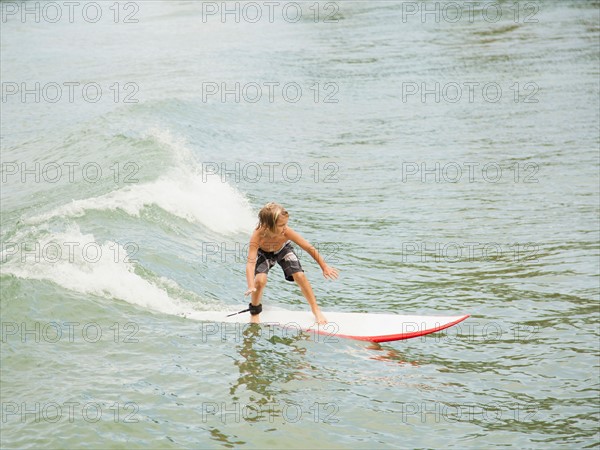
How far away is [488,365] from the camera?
10961 millimetres

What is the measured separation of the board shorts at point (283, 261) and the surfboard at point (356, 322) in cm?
69

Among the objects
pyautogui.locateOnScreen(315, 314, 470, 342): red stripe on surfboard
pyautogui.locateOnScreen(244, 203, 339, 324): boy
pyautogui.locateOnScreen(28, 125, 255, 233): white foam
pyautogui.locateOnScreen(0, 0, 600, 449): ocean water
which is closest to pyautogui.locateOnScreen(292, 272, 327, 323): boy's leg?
pyautogui.locateOnScreen(244, 203, 339, 324): boy

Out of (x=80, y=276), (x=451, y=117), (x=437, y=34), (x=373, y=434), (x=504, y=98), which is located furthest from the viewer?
(x=437, y=34)

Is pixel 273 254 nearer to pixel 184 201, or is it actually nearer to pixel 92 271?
pixel 92 271

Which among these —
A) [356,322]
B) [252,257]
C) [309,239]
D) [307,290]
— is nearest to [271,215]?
[252,257]

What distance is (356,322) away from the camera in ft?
38.7

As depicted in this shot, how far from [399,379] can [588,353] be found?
110 inches

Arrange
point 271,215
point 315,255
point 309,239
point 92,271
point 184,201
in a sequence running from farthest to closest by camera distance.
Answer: point 184,201, point 309,239, point 92,271, point 315,255, point 271,215

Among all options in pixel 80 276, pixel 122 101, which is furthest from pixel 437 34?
pixel 80 276

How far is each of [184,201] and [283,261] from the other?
6634mm

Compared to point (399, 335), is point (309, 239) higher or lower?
higher

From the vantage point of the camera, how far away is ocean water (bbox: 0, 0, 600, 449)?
9531mm

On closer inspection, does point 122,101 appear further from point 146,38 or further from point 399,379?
point 399,379

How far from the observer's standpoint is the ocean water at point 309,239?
953 centimetres
